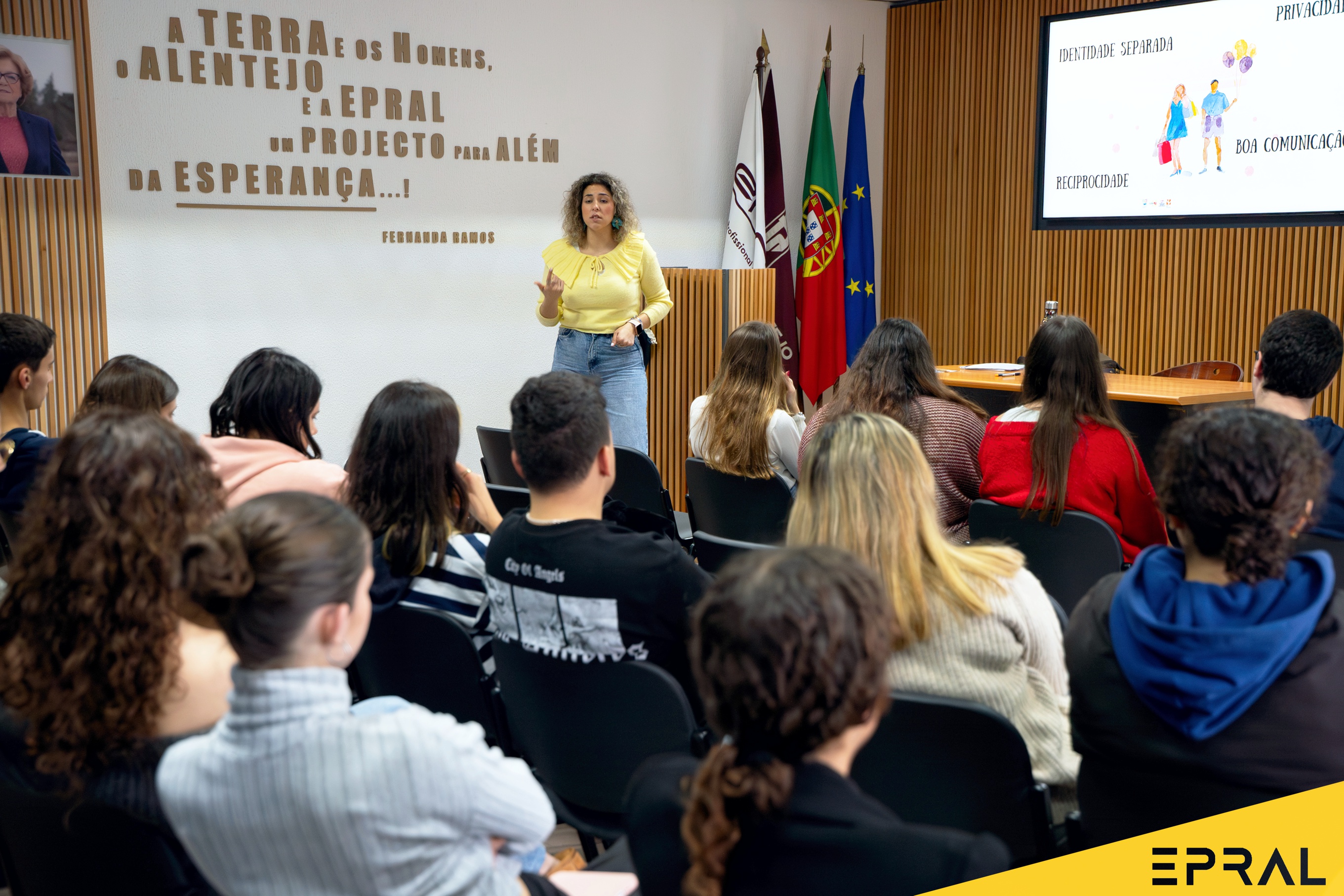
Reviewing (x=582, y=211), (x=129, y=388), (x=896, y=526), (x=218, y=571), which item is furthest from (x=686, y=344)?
(x=218, y=571)

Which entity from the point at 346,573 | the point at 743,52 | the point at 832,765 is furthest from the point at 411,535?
the point at 743,52

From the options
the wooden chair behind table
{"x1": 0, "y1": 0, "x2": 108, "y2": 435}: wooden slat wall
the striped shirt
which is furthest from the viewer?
the wooden chair behind table

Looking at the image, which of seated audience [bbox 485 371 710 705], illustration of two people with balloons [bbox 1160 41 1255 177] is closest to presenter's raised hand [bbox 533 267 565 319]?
seated audience [bbox 485 371 710 705]

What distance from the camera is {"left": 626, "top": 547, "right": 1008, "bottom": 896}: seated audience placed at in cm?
109

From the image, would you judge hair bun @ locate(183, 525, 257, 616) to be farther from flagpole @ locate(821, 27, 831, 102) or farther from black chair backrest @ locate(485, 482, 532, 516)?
flagpole @ locate(821, 27, 831, 102)

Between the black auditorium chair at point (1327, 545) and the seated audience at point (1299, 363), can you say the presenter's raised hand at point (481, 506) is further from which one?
the seated audience at point (1299, 363)

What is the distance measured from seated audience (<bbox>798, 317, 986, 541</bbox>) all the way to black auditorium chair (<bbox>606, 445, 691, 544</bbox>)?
0.57 meters

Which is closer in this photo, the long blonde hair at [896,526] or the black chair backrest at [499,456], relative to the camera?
the long blonde hair at [896,526]

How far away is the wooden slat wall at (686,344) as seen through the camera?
237 inches

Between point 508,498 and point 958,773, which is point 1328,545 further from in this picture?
point 508,498

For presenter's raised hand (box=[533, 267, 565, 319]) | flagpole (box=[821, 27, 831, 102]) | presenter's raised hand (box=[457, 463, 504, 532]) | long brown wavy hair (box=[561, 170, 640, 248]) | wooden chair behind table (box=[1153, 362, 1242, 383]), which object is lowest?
presenter's raised hand (box=[457, 463, 504, 532])

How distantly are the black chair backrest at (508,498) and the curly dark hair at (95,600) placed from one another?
5.54ft

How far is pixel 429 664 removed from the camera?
222 centimetres

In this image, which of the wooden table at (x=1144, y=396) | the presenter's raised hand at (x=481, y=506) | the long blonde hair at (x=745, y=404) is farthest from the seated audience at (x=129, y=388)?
the wooden table at (x=1144, y=396)
